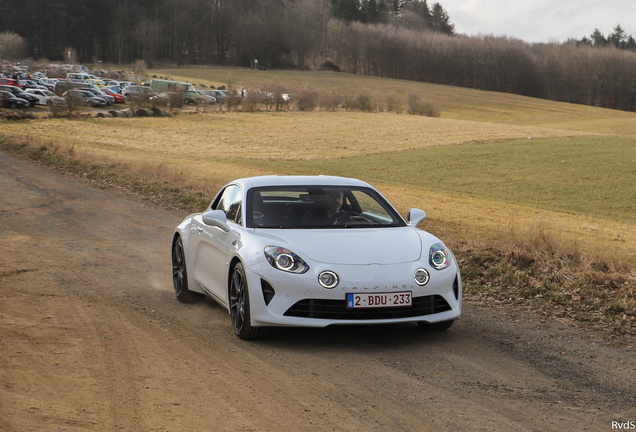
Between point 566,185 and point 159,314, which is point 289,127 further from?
point 159,314

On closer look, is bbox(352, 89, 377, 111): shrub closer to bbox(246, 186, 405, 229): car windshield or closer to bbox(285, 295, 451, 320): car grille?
bbox(246, 186, 405, 229): car windshield

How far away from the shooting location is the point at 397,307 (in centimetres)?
620

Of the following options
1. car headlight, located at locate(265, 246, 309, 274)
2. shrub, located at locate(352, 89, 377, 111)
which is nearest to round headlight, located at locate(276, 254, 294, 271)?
car headlight, located at locate(265, 246, 309, 274)

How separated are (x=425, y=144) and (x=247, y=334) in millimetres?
42535

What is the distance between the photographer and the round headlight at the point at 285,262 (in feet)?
20.5

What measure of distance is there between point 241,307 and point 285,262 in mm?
637

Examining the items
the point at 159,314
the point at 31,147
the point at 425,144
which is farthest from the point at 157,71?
the point at 159,314

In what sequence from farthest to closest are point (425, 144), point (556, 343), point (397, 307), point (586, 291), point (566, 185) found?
point (425, 144), point (566, 185), point (586, 291), point (556, 343), point (397, 307)

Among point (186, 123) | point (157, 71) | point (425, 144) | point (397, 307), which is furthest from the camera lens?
point (157, 71)

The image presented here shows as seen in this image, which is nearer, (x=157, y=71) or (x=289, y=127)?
(x=289, y=127)

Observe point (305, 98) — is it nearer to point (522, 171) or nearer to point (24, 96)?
point (24, 96)

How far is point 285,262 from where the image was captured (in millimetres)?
6305

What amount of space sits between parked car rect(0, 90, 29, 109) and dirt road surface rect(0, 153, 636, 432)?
4989 cm

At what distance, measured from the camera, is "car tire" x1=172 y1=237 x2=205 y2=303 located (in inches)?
326
